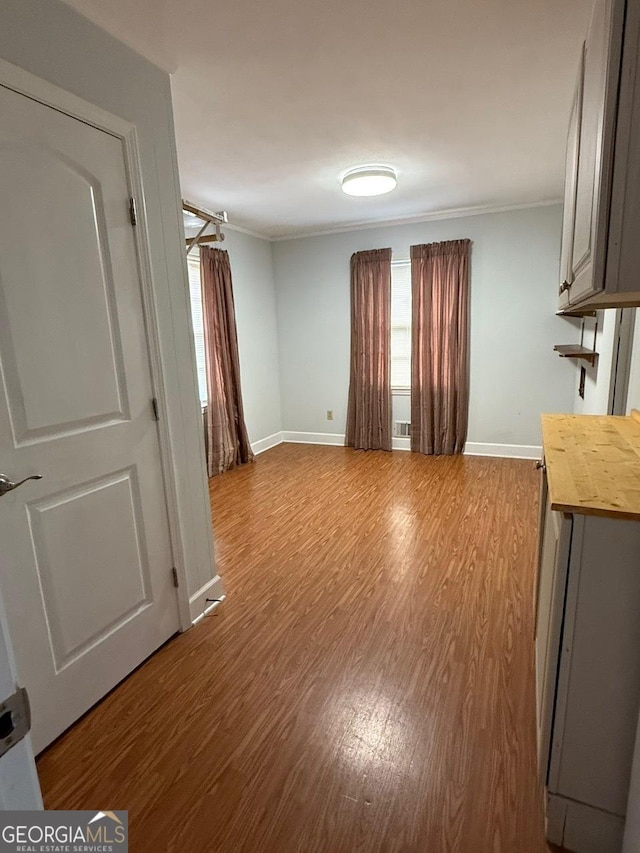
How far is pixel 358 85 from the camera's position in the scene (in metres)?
2.05

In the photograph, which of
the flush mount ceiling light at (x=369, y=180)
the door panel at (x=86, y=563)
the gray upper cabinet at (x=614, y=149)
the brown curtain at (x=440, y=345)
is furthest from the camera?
the brown curtain at (x=440, y=345)

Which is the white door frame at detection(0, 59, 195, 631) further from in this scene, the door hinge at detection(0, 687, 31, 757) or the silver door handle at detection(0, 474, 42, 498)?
the door hinge at detection(0, 687, 31, 757)

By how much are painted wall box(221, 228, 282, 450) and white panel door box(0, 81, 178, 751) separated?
120 inches

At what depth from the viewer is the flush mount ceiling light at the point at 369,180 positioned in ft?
10.1

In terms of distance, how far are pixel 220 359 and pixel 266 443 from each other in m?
1.39

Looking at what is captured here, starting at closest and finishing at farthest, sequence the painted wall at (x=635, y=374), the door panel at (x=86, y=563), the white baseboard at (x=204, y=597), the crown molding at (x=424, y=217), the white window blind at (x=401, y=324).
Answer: the door panel at (x=86, y=563) → the painted wall at (x=635, y=374) → the white baseboard at (x=204, y=597) → the crown molding at (x=424, y=217) → the white window blind at (x=401, y=324)

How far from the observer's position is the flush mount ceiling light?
3.07m

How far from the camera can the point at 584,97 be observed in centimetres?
140

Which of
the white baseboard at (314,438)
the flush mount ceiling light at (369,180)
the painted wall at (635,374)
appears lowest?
the white baseboard at (314,438)

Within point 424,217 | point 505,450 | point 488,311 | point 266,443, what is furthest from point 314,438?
point 424,217

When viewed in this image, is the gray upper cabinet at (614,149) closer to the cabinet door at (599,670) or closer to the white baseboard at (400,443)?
the cabinet door at (599,670)

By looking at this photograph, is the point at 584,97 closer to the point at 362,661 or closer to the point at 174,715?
the point at 362,661

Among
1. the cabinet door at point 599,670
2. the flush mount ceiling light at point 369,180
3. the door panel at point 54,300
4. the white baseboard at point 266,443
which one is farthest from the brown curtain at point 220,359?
the cabinet door at point 599,670

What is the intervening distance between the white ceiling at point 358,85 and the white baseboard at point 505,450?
2358 mm
